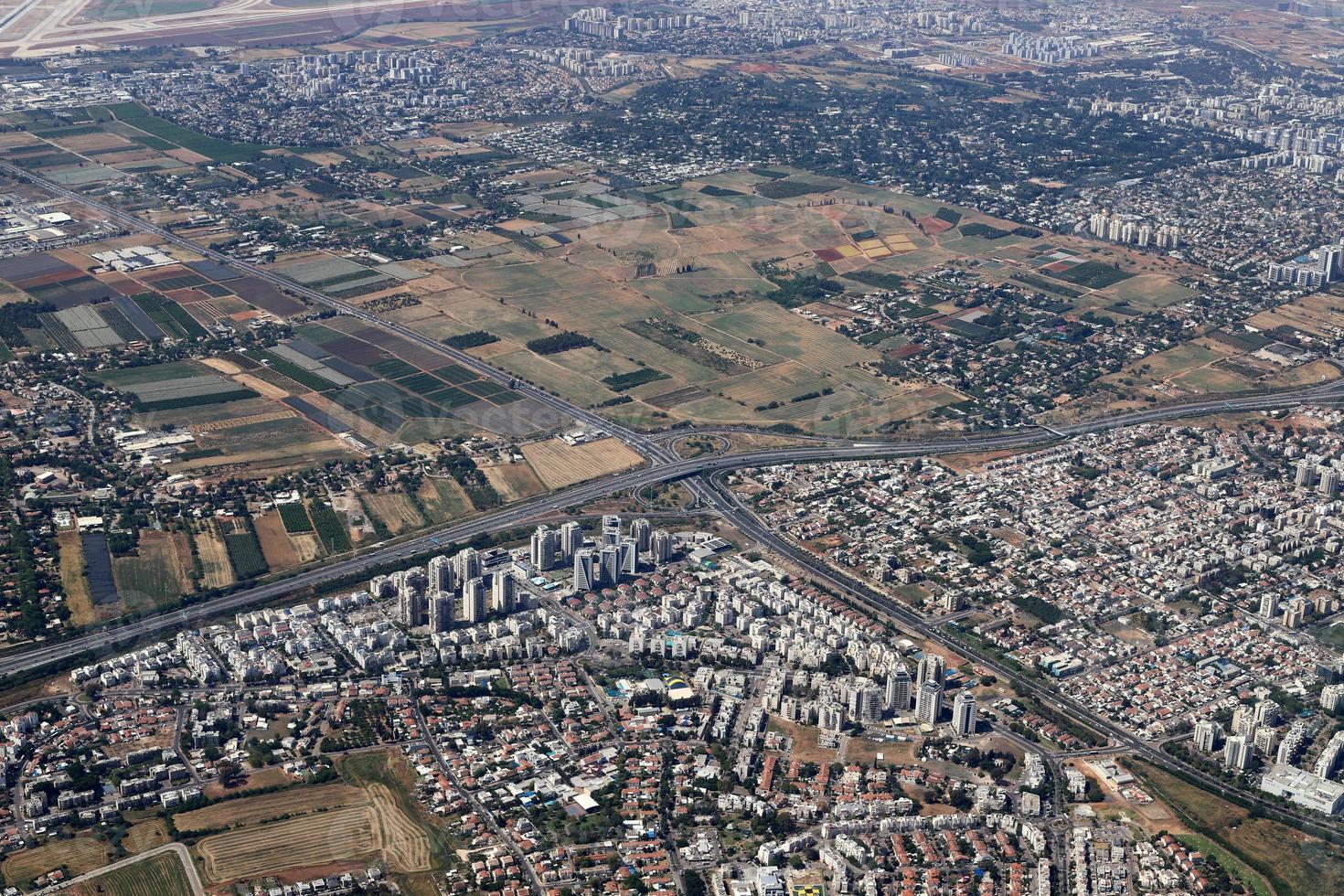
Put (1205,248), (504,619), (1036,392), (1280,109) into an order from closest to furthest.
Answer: (504,619) → (1036,392) → (1205,248) → (1280,109)

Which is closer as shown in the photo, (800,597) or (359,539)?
(800,597)

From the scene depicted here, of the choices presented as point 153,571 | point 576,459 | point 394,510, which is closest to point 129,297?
point 394,510

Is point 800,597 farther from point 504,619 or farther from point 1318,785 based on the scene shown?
point 1318,785

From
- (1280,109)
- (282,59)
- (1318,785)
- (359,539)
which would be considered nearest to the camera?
(1318,785)

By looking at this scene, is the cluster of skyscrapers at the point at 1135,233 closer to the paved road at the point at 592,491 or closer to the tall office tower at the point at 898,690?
the paved road at the point at 592,491

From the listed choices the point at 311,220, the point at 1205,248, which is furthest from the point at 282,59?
the point at 1205,248

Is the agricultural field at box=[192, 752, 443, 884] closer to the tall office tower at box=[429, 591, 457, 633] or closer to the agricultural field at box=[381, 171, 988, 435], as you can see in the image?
the tall office tower at box=[429, 591, 457, 633]
